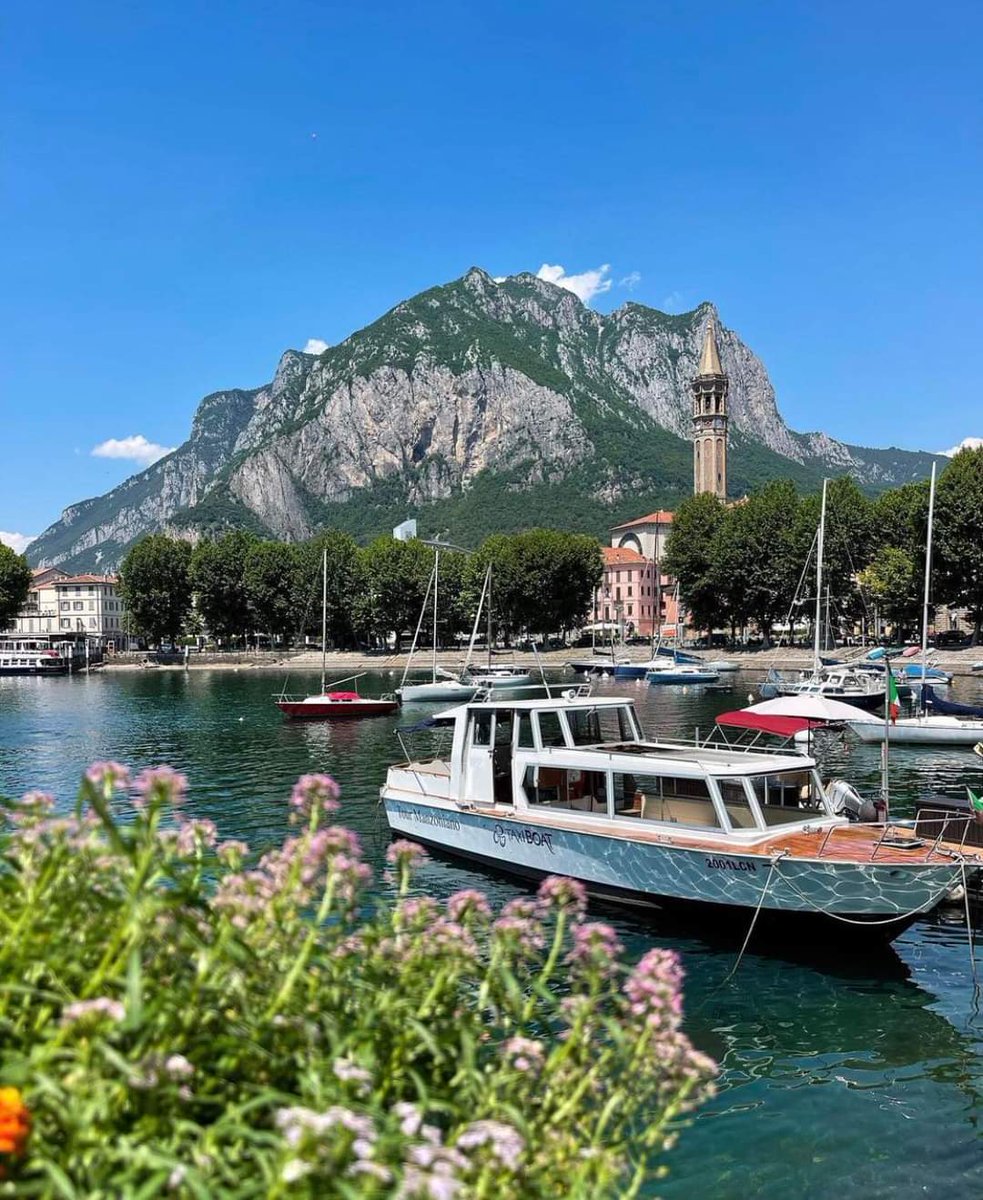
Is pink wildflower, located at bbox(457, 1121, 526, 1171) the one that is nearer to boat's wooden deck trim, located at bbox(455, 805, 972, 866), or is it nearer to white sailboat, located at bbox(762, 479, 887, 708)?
boat's wooden deck trim, located at bbox(455, 805, 972, 866)

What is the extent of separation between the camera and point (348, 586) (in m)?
124

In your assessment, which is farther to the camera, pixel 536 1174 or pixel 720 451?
pixel 720 451

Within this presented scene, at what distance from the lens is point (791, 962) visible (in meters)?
15.1

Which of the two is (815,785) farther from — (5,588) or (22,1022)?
(5,588)

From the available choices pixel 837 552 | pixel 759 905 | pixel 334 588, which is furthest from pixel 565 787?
pixel 334 588

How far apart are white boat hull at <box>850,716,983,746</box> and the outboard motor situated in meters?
18.1

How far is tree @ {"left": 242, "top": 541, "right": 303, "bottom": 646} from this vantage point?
125688 mm

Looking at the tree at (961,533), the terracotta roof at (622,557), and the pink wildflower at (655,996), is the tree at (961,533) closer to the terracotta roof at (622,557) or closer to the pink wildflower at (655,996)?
the terracotta roof at (622,557)

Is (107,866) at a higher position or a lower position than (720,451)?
lower

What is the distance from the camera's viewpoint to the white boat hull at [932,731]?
3991 cm

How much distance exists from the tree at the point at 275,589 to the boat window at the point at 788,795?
367 feet

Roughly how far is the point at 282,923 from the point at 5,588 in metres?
131

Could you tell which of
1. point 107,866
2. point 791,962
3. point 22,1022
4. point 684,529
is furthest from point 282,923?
point 684,529

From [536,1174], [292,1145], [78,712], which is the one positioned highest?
[292,1145]
